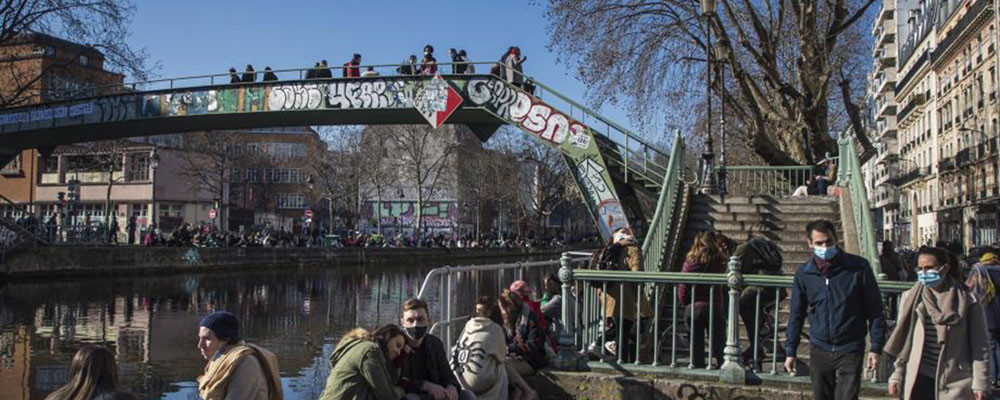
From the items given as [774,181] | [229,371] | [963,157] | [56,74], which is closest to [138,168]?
[56,74]

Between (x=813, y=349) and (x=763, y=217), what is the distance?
9.25 m

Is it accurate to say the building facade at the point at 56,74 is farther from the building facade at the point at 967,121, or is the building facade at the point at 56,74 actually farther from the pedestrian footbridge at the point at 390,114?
the building facade at the point at 967,121

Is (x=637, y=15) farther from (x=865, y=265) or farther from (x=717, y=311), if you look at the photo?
(x=865, y=265)

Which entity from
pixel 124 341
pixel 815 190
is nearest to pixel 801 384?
pixel 124 341

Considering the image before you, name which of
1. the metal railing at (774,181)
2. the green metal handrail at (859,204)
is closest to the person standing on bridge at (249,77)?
the metal railing at (774,181)

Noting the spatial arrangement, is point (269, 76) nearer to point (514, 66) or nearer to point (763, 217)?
point (514, 66)

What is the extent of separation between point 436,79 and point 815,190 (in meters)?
10.0

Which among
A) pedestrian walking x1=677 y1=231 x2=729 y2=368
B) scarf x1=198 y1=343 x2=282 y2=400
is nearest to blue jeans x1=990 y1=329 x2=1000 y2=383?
pedestrian walking x1=677 y1=231 x2=729 y2=368

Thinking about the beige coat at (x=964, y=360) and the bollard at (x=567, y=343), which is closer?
the beige coat at (x=964, y=360)

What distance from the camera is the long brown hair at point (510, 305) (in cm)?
717

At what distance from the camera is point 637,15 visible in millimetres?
24562

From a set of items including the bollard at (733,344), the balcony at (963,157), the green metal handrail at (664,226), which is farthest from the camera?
the balcony at (963,157)

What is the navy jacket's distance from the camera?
514 cm

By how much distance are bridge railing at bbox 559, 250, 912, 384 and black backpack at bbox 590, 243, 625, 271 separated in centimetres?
30
